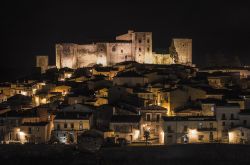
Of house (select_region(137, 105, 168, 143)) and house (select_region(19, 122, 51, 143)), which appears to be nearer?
house (select_region(19, 122, 51, 143))

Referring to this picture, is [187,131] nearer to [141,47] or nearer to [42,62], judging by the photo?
[141,47]

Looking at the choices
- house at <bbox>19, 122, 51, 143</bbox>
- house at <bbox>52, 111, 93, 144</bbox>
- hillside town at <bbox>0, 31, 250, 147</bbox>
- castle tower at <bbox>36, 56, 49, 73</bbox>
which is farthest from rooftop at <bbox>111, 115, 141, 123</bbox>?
castle tower at <bbox>36, 56, 49, 73</bbox>

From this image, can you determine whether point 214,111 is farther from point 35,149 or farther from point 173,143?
point 35,149

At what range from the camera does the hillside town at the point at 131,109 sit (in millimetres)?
40188

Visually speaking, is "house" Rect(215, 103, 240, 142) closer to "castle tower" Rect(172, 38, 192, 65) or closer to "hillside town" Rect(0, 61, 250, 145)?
"hillside town" Rect(0, 61, 250, 145)

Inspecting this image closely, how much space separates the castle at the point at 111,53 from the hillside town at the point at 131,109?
23.8 feet

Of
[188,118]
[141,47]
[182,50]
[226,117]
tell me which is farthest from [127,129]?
[182,50]

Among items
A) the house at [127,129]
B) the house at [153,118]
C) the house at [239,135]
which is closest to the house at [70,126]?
the house at [127,129]

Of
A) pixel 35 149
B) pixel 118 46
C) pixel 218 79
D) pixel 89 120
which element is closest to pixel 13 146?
pixel 35 149

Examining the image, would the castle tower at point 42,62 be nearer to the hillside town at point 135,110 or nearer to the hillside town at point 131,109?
the hillside town at point 131,109

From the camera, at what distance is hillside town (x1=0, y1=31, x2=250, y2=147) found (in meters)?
40.2

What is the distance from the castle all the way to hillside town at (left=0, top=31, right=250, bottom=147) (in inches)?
285

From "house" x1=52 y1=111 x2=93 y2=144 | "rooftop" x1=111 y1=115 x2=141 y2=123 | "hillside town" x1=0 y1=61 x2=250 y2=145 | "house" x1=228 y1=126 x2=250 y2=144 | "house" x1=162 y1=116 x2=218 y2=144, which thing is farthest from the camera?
"house" x1=52 y1=111 x2=93 y2=144

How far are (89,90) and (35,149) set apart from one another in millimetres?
12582
